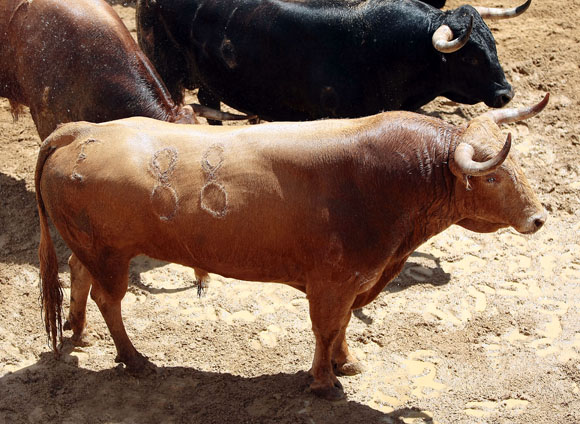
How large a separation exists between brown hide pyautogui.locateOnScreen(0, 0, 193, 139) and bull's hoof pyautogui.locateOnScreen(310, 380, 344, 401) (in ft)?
7.71

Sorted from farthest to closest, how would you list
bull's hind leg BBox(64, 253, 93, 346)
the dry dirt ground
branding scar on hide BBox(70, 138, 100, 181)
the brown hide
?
the brown hide
bull's hind leg BBox(64, 253, 93, 346)
the dry dirt ground
branding scar on hide BBox(70, 138, 100, 181)

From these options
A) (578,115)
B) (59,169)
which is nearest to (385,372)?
(59,169)

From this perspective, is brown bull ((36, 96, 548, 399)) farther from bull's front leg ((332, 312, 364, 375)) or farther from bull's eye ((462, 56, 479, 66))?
bull's eye ((462, 56, 479, 66))

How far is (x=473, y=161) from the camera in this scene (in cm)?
441

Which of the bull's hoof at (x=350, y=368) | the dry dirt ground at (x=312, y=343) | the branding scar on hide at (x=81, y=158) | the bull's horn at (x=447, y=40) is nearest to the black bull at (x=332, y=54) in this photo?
the bull's horn at (x=447, y=40)

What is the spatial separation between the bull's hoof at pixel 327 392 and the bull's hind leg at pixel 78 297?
1668mm

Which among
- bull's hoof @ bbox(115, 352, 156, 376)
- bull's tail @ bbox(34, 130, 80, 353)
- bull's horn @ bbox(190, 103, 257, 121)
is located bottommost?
bull's hoof @ bbox(115, 352, 156, 376)

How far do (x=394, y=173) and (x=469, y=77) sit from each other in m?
2.71

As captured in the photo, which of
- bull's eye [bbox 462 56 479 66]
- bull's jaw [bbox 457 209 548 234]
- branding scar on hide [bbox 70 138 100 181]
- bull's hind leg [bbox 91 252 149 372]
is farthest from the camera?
bull's eye [bbox 462 56 479 66]

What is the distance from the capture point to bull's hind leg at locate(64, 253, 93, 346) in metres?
5.53

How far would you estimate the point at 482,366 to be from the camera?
5504 millimetres

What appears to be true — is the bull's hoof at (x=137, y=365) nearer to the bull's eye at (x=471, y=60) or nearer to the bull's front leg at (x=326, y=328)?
the bull's front leg at (x=326, y=328)

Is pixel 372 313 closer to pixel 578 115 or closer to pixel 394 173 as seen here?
pixel 394 173

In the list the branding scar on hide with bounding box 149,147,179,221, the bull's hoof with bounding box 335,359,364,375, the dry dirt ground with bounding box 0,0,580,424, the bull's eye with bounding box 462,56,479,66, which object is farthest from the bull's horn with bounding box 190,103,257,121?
the bull's hoof with bounding box 335,359,364,375
